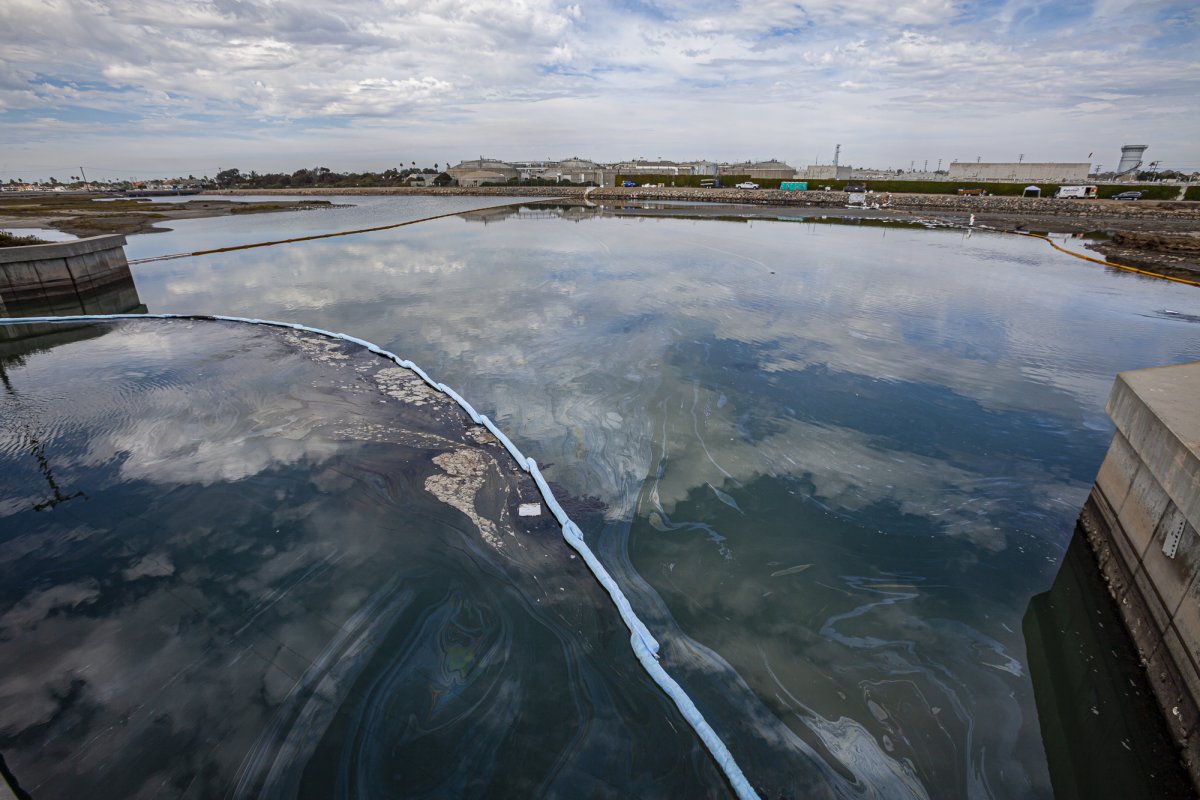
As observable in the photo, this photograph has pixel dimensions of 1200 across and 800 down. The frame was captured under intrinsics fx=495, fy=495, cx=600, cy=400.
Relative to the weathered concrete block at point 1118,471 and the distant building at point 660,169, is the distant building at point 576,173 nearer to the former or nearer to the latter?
the distant building at point 660,169

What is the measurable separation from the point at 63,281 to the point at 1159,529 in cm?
1815

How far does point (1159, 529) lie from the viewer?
118 inches

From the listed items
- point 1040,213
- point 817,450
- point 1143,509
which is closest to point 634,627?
point 817,450

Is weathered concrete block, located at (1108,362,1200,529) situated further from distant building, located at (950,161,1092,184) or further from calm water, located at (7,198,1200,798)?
distant building, located at (950,161,1092,184)

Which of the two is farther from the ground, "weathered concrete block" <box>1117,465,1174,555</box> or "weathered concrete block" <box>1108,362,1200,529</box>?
"weathered concrete block" <box>1108,362,1200,529</box>

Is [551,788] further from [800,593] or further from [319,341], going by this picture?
[319,341]

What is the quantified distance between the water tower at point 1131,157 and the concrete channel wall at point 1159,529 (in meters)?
83.7

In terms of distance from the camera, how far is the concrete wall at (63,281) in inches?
420

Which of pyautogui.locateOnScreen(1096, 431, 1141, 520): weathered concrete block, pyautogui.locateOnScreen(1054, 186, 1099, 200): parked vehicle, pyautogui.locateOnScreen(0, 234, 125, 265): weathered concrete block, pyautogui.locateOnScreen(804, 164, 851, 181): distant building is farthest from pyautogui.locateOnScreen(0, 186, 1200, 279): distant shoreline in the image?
pyautogui.locateOnScreen(804, 164, 851, 181): distant building

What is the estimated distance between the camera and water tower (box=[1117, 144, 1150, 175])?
189 ft

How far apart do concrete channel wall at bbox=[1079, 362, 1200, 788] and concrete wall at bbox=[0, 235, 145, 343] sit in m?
15.6

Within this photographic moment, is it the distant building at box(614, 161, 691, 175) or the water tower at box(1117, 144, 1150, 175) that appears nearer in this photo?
the water tower at box(1117, 144, 1150, 175)

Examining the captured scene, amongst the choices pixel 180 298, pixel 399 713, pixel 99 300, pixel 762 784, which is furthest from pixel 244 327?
pixel 762 784

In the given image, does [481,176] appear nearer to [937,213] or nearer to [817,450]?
[937,213]
